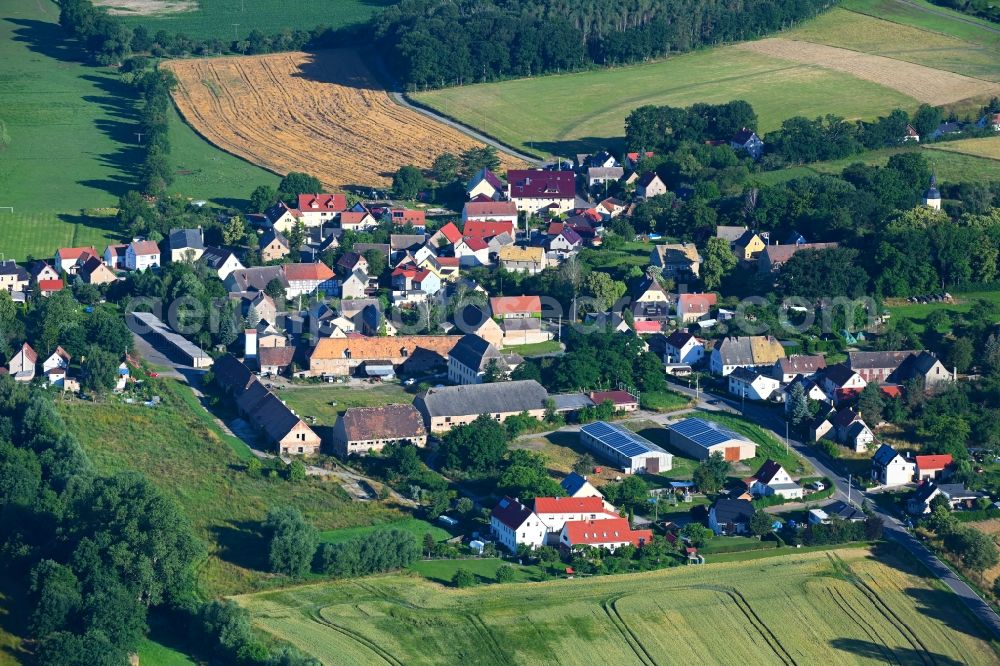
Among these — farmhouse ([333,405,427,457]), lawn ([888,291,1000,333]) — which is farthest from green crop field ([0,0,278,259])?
lawn ([888,291,1000,333])

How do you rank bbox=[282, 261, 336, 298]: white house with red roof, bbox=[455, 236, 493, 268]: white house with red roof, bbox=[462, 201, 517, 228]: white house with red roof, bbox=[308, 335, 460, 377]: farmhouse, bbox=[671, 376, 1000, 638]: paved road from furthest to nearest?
bbox=[462, 201, 517, 228]: white house with red roof
bbox=[455, 236, 493, 268]: white house with red roof
bbox=[282, 261, 336, 298]: white house with red roof
bbox=[308, 335, 460, 377]: farmhouse
bbox=[671, 376, 1000, 638]: paved road

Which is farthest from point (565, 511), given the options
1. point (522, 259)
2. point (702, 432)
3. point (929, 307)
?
point (522, 259)

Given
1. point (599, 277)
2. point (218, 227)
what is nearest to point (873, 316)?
point (599, 277)

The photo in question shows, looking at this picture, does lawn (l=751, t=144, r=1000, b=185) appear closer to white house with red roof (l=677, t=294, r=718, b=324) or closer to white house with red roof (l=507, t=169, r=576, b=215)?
white house with red roof (l=507, t=169, r=576, b=215)

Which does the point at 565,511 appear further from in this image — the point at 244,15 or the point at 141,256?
the point at 244,15

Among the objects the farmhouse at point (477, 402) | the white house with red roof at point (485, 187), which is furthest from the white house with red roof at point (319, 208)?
the farmhouse at point (477, 402)

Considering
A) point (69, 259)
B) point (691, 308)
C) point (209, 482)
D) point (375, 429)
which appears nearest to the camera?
point (209, 482)
